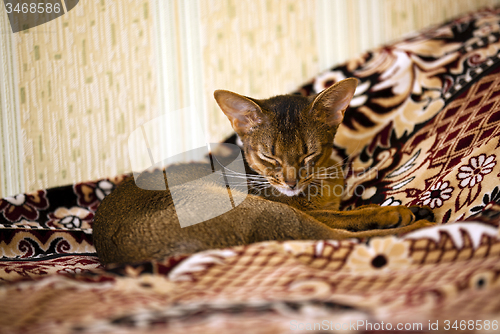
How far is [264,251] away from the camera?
0.74 metres

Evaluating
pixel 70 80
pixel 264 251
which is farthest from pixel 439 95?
pixel 70 80

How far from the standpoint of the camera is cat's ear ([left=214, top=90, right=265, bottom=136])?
1.23m

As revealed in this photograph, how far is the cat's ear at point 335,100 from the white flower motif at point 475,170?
449 mm

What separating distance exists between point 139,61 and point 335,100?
42.0 inches

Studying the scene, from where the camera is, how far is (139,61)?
1.75 m

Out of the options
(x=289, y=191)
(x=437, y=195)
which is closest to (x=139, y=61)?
(x=289, y=191)

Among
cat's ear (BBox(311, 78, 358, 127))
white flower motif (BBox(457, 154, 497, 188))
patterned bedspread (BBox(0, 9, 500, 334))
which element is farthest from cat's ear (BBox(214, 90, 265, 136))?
white flower motif (BBox(457, 154, 497, 188))

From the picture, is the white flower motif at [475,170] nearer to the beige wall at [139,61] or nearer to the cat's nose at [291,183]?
the cat's nose at [291,183]

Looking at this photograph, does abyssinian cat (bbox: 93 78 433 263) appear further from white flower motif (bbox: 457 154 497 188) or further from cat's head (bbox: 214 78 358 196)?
white flower motif (bbox: 457 154 497 188)

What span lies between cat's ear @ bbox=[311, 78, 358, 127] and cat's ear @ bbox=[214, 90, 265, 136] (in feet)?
0.71

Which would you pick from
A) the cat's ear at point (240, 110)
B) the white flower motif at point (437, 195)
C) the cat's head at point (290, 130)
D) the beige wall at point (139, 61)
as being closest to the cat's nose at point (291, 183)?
the cat's head at point (290, 130)

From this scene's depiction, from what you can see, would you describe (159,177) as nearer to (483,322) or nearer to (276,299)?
(276,299)

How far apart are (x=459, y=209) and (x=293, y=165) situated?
0.54 metres

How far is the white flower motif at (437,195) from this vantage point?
43.4 inches
